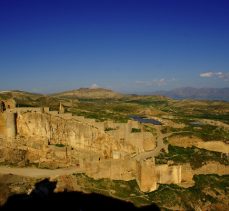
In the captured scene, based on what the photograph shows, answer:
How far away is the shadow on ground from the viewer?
116 ft

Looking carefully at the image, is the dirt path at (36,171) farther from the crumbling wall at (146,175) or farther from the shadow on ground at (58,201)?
the crumbling wall at (146,175)

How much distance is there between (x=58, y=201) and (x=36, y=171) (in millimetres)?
6431

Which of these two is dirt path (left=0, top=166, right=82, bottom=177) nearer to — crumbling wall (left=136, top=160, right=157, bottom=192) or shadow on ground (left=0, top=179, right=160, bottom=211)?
shadow on ground (left=0, top=179, right=160, bottom=211)

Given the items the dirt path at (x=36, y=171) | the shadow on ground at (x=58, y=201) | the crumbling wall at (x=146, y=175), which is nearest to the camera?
the shadow on ground at (x=58, y=201)

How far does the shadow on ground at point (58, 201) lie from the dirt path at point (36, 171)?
2.04m

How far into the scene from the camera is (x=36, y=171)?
42.6 meters

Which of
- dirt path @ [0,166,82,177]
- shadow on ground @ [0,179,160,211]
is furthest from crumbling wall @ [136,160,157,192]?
dirt path @ [0,166,82,177]

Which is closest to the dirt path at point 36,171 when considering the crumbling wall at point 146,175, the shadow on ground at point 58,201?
the shadow on ground at point 58,201

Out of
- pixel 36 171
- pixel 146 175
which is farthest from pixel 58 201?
pixel 146 175

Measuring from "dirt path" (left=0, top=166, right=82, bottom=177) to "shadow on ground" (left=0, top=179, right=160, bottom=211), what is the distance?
204cm

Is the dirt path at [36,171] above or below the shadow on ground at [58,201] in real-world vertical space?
above

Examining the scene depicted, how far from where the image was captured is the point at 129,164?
152 feet

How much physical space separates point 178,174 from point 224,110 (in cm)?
8583

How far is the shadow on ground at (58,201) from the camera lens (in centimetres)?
3525
